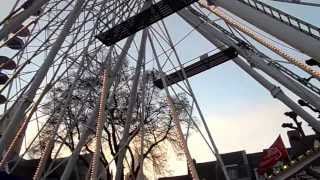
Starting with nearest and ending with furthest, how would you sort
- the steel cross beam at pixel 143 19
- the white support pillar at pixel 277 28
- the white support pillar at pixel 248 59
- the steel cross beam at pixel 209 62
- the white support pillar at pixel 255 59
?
the white support pillar at pixel 277 28, the steel cross beam at pixel 143 19, the white support pillar at pixel 255 59, the white support pillar at pixel 248 59, the steel cross beam at pixel 209 62

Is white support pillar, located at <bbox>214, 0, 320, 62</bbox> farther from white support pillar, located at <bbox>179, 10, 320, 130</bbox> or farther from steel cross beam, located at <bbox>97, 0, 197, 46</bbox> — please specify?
white support pillar, located at <bbox>179, 10, 320, 130</bbox>

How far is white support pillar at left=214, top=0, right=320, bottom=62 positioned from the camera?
10.5 metres

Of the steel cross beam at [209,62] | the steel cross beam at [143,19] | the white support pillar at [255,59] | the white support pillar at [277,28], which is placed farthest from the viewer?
the steel cross beam at [209,62]

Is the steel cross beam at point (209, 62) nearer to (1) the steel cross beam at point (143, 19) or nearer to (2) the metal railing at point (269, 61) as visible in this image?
(2) the metal railing at point (269, 61)

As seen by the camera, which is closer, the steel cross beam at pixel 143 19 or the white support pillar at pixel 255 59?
the steel cross beam at pixel 143 19

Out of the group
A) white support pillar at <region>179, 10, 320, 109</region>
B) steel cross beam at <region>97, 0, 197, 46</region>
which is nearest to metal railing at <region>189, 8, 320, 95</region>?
white support pillar at <region>179, 10, 320, 109</region>

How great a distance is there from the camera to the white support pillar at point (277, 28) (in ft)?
34.4

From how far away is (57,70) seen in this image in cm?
1780

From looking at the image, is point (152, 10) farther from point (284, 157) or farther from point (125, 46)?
point (284, 157)

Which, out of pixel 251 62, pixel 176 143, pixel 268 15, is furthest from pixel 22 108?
pixel 176 143

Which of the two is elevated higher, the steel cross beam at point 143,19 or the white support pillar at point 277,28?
the steel cross beam at point 143,19

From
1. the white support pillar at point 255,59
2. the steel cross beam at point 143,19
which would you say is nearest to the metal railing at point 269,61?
the white support pillar at point 255,59

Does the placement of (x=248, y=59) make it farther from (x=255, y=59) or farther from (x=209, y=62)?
(x=209, y=62)

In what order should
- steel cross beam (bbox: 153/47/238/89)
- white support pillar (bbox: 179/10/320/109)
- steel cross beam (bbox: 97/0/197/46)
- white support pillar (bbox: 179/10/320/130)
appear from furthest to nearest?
steel cross beam (bbox: 153/47/238/89) → white support pillar (bbox: 179/10/320/130) → white support pillar (bbox: 179/10/320/109) → steel cross beam (bbox: 97/0/197/46)
